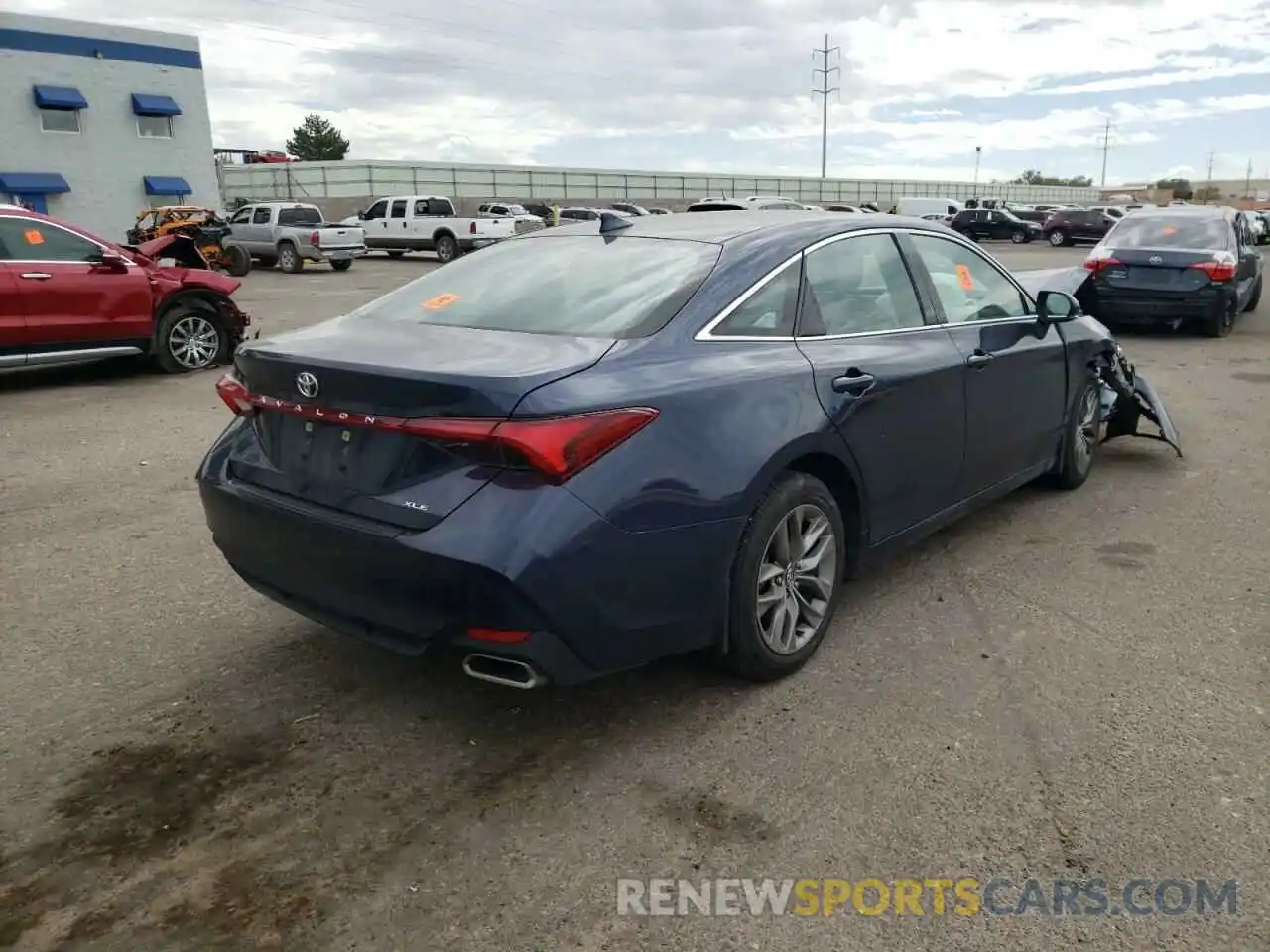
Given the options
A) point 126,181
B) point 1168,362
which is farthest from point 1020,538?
point 126,181

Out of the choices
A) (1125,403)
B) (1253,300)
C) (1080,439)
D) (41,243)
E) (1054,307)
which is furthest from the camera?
(1253,300)

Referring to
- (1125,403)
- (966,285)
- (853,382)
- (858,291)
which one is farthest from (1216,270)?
(853,382)

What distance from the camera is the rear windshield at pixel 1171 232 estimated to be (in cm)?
1315

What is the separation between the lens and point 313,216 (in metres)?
28.8

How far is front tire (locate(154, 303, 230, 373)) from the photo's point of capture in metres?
10.3

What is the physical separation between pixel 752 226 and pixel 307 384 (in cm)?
186

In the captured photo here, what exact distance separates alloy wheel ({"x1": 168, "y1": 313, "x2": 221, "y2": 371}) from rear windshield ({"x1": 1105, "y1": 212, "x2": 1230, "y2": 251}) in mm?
10938

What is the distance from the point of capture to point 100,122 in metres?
31.0

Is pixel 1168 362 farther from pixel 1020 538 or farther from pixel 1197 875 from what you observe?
pixel 1197 875

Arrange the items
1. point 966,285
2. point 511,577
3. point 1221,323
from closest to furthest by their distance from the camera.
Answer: point 511,577
point 966,285
point 1221,323

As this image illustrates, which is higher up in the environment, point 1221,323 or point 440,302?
point 440,302

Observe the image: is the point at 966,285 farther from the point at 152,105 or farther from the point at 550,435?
the point at 152,105

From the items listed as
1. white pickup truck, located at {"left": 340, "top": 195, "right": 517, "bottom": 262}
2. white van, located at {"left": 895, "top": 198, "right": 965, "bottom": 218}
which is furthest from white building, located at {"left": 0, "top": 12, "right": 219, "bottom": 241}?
white van, located at {"left": 895, "top": 198, "right": 965, "bottom": 218}

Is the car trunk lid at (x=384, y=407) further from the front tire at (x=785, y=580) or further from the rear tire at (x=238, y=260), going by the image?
the rear tire at (x=238, y=260)
